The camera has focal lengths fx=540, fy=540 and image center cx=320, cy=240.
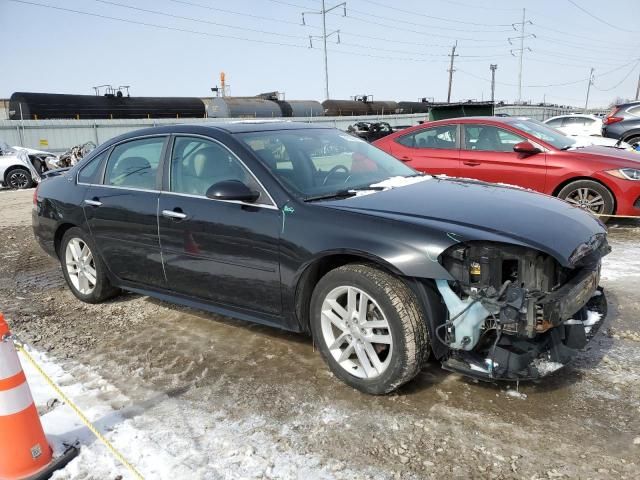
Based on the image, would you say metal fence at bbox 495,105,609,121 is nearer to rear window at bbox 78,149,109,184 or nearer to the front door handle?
rear window at bbox 78,149,109,184

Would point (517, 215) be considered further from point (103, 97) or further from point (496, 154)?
point (103, 97)

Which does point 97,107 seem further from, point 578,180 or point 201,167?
point 201,167

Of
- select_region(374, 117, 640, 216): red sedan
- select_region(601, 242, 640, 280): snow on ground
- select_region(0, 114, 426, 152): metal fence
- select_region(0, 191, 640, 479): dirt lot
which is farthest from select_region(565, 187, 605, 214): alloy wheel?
select_region(0, 114, 426, 152): metal fence

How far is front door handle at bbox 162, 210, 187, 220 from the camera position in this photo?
153 inches

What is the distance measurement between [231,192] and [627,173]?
17.8 ft

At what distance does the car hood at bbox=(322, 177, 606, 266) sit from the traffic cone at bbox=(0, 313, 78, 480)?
73.4 inches

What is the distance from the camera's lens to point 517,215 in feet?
10.3

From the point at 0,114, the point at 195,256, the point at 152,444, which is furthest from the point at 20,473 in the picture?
the point at 0,114

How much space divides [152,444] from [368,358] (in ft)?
4.14

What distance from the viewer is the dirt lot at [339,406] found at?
256 centimetres

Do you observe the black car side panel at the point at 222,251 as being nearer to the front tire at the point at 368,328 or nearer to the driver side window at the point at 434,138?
the front tire at the point at 368,328

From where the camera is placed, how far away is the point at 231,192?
340 centimetres

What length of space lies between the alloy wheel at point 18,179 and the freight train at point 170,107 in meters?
11.5

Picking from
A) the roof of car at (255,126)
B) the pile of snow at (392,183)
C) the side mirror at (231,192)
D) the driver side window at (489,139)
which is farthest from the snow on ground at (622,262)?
the side mirror at (231,192)
